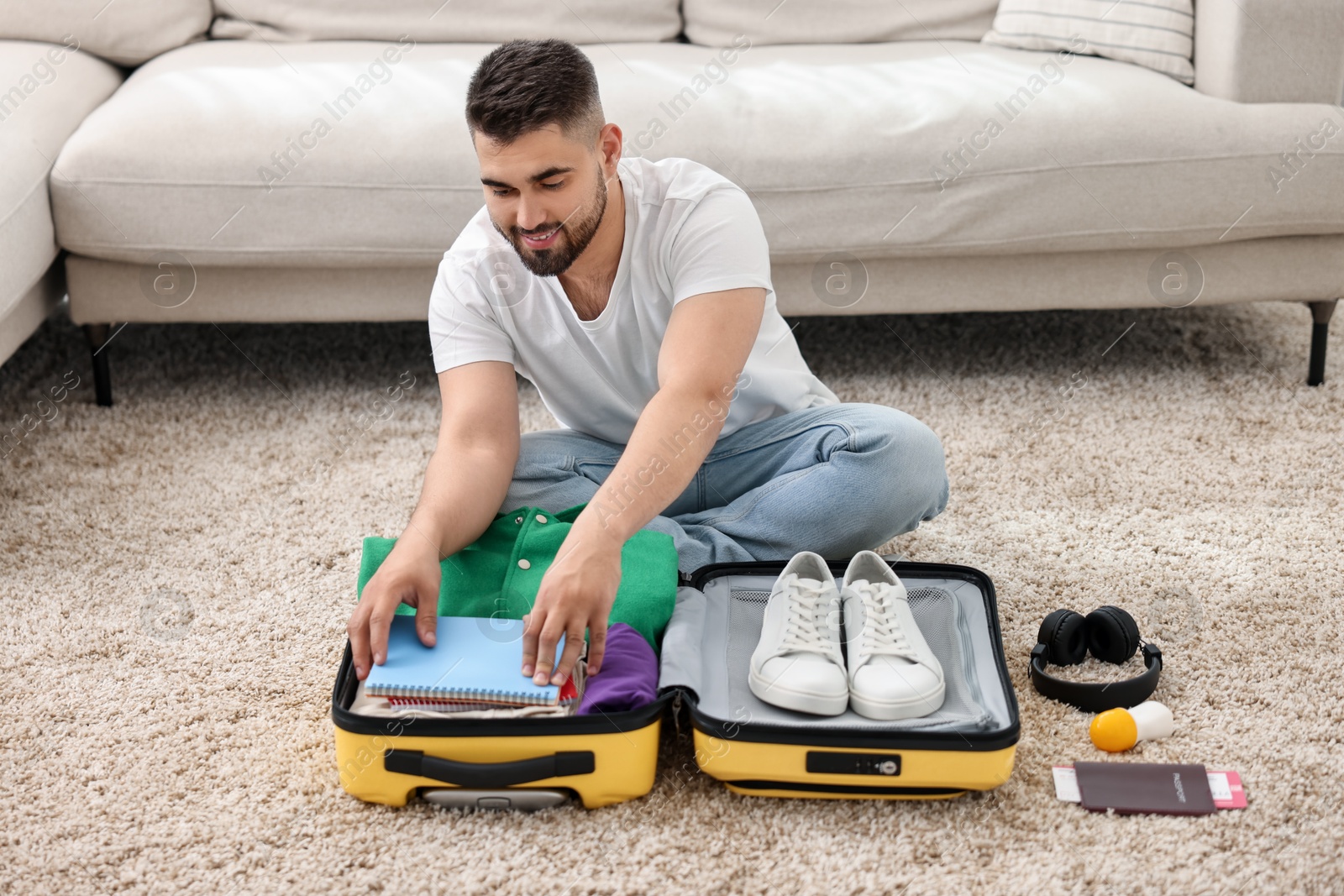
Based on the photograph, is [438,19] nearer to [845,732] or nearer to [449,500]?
[449,500]

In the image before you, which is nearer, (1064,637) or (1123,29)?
(1064,637)

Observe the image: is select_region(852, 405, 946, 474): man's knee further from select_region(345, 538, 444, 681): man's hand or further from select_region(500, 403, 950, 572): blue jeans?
select_region(345, 538, 444, 681): man's hand

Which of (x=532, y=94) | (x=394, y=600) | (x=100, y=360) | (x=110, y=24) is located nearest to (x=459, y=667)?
(x=394, y=600)

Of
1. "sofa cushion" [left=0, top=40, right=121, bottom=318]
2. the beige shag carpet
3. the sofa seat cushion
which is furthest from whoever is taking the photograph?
the sofa seat cushion

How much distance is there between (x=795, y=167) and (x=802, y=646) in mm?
949

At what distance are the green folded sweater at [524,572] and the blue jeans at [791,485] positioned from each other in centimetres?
11

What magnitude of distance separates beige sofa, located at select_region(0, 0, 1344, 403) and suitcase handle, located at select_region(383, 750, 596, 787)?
1.00m

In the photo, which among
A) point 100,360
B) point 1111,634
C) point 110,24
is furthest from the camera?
point 110,24

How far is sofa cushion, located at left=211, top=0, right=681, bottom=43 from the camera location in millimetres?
2248

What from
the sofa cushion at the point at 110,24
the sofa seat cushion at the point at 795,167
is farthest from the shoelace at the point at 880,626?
the sofa cushion at the point at 110,24

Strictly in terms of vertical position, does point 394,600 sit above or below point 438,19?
below

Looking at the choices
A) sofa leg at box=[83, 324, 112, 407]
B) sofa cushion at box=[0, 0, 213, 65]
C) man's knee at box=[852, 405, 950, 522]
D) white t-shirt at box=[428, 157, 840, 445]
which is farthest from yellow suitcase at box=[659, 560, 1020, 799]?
sofa cushion at box=[0, 0, 213, 65]

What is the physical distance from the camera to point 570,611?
1.05 metres

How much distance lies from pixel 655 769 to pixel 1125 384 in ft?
4.16
